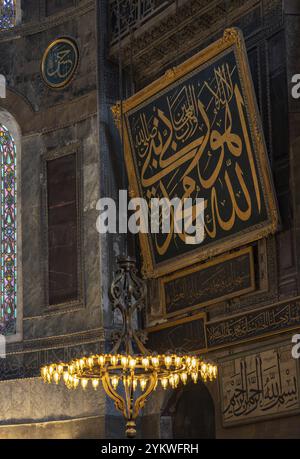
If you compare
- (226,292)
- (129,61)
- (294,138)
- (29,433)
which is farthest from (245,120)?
(29,433)

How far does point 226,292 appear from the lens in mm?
9852

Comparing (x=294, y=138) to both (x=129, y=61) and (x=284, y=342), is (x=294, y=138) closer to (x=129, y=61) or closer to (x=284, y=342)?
(x=284, y=342)

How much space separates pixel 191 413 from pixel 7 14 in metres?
4.75

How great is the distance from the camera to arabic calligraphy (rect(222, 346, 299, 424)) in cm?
901

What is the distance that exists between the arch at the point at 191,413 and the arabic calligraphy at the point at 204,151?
1.26m

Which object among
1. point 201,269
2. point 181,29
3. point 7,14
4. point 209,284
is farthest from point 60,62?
point 209,284

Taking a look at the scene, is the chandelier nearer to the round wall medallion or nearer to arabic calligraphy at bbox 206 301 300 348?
arabic calligraphy at bbox 206 301 300 348

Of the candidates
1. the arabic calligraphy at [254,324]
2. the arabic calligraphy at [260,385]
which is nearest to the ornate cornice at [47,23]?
the arabic calligraphy at [254,324]

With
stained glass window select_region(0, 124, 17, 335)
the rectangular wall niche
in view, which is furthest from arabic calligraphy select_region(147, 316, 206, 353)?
stained glass window select_region(0, 124, 17, 335)

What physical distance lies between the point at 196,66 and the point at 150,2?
1.23 meters

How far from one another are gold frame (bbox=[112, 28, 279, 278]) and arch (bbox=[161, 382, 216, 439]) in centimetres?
113

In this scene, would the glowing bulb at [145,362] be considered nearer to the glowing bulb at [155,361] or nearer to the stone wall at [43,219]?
the glowing bulb at [155,361]

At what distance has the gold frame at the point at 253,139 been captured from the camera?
9406 mm

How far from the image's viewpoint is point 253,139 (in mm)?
9516
